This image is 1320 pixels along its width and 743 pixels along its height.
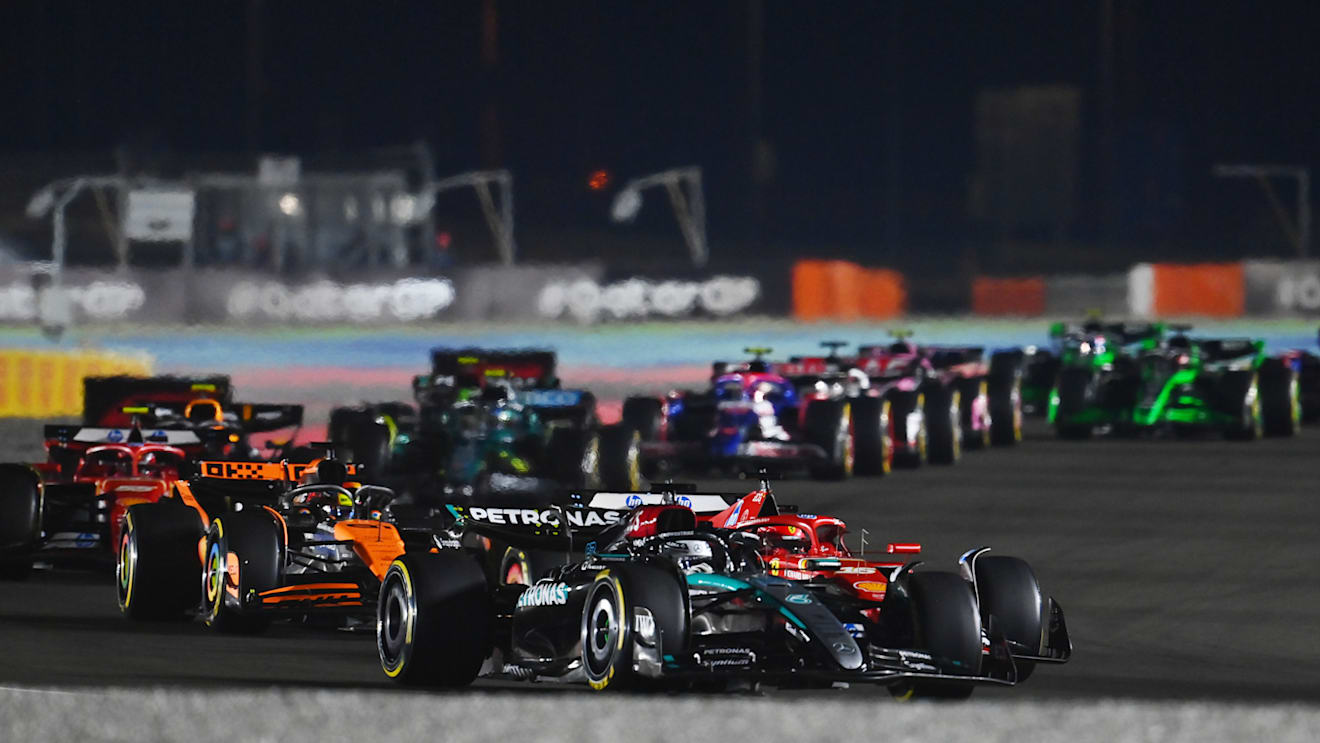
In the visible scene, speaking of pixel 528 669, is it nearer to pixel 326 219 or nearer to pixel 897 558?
pixel 897 558

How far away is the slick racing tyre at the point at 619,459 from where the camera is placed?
878 inches

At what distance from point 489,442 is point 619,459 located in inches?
53.2

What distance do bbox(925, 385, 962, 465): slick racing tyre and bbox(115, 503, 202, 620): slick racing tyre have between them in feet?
45.5

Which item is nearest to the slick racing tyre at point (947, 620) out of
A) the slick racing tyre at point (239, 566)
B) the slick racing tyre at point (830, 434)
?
the slick racing tyre at point (239, 566)

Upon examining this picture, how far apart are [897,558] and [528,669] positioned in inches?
257

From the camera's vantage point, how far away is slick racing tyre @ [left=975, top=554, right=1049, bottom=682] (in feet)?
37.2

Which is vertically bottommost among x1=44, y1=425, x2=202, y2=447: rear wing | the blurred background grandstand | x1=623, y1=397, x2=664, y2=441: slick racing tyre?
x1=623, y1=397, x2=664, y2=441: slick racing tyre

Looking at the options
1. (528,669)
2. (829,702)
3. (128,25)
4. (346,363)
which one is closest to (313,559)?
(528,669)

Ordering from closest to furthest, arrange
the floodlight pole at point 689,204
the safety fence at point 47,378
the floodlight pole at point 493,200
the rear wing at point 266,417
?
the rear wing at point 266,417 → the safety fence at point 47,378 → the floodlight pole at point 493,200 → the floodlight pole at point 689,204

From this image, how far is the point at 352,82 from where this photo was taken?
7094cm

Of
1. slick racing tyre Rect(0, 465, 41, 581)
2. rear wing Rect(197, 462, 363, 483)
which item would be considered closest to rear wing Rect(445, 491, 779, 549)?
rear wing Rect(197, 462, 363, 483)

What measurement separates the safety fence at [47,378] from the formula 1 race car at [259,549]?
55.1 feet

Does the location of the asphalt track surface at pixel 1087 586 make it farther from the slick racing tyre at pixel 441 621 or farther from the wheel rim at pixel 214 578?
the slick racing tyre at pixel 441 621

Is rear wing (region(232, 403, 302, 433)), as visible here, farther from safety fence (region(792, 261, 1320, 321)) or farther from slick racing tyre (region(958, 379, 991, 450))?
safety fence (region(792, 261, 1320, 321))
